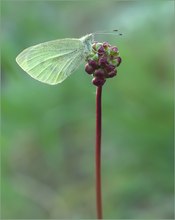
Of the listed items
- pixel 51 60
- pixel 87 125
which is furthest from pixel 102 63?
pixel 87 125

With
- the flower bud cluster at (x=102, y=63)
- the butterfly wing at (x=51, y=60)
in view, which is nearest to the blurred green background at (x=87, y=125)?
the butterfly wing at (x=51, y=60)

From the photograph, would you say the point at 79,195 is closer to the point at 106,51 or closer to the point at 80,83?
the point at 80,83

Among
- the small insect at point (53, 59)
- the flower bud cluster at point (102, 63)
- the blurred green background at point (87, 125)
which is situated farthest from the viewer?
the blurred green background at point (87, 125)

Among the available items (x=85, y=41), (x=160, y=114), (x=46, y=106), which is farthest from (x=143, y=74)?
(x=85, y=41)

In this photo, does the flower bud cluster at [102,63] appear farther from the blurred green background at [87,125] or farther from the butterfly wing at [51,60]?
the blurred green background at [87,125]

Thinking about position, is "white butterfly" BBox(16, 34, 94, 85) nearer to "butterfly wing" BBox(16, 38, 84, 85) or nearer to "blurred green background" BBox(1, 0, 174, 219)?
"butterfly wing" BBox(16, 38, 84, 85)

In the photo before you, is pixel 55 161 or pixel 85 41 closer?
pixel 85 41

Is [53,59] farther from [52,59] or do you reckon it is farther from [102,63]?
[102,63]
